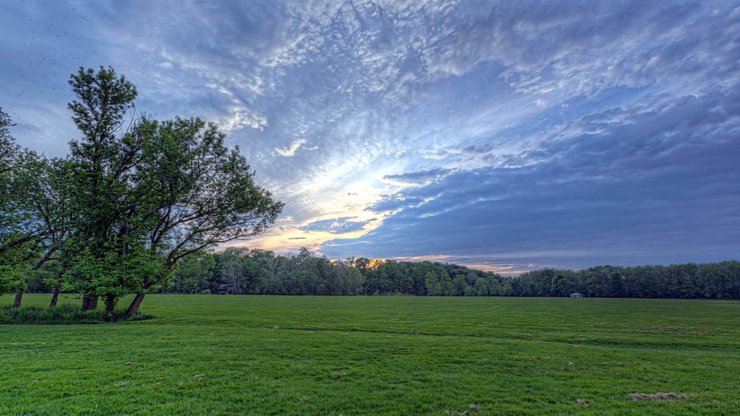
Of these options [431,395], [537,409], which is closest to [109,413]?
[431,395]

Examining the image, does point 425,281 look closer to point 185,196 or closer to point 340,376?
point 185,196

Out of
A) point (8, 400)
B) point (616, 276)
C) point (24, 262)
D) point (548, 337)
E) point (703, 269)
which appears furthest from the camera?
point (616, 276)

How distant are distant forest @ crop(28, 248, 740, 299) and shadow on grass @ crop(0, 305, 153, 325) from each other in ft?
337

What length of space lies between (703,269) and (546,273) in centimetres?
6320

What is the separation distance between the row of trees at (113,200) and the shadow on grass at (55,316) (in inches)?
42.5

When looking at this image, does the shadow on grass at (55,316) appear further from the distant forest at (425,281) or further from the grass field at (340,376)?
the distant forest at (425,281)

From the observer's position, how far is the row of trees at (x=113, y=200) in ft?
92.7

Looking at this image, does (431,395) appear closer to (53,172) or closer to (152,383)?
(152,383)

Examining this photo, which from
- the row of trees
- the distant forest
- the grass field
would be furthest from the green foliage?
the grass field

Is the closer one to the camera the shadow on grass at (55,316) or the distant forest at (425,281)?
the shadow on grass at (55,316)

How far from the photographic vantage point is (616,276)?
15738 centimetres

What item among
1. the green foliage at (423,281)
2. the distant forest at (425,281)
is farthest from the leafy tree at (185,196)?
the green foliage at (423,281)

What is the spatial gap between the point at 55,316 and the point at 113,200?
1005 cm

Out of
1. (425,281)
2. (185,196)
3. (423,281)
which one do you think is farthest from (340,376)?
(423,281)
